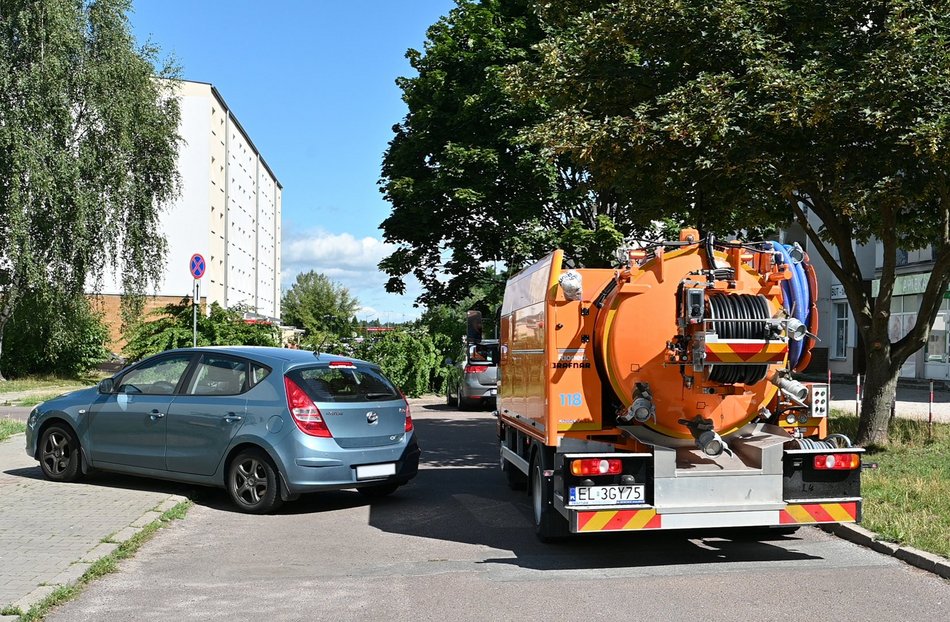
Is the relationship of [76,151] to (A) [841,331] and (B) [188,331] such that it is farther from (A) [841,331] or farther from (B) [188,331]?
(A) [841,331]

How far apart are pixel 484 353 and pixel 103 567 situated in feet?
19.0

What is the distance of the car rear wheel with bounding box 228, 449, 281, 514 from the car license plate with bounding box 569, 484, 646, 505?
3358mm

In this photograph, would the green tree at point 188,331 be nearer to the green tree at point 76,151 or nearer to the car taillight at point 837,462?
the green tree at point 76,151

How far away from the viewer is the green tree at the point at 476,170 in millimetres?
23625

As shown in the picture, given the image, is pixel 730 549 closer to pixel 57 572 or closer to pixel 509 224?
pixel 57 572

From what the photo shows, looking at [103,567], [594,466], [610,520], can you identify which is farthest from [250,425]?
[610,520]

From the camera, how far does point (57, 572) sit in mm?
6332

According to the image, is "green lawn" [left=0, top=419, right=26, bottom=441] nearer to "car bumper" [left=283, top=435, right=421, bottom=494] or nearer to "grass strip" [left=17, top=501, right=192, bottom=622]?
"grass strip" [left=17, top=501, right=192, bottom=622]

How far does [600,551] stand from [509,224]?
17021 millimetres

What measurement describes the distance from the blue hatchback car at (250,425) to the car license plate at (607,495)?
2.94m

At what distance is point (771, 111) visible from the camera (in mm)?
A: 9930

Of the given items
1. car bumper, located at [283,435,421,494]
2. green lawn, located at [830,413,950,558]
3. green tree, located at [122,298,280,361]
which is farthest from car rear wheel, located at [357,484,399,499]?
green tree, located at [122,298,280,361]

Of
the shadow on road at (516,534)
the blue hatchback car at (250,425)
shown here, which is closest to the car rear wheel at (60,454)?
the blue hatchback car at (250,425)

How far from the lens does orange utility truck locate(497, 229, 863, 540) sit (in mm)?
6738
